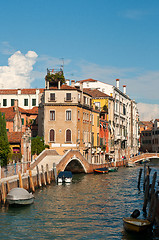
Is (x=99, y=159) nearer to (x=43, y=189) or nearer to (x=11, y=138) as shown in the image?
(x=11, y=138)

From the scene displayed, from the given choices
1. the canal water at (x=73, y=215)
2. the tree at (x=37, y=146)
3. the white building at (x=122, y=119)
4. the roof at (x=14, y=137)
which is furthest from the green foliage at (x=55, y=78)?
the canal water at (x=73, y=215)

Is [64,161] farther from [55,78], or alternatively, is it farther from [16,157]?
[55,78]

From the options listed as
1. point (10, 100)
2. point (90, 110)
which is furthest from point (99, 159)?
point (10, 100)

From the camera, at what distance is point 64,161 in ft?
158

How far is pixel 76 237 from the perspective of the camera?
2042 cm

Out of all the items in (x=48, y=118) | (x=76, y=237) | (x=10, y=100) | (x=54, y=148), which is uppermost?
(x=10, y=100)

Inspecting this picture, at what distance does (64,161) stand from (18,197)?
69.6ft

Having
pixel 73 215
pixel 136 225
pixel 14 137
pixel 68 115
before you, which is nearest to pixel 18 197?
pixel 73 215

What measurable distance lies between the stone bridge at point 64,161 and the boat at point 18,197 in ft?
51.7

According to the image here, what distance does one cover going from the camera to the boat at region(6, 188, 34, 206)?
26734 mm

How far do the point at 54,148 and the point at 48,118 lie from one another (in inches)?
170

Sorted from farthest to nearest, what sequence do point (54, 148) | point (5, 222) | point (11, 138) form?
1. point (54, 148)
2. point (11, 138)
3. point (5, 222)

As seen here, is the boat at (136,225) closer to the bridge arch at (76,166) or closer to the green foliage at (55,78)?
the bridge arch at (76,166)

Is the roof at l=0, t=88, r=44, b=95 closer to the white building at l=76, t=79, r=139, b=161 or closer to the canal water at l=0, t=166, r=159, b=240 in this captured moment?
the white building at l=76, t=79, r=139, b=161
